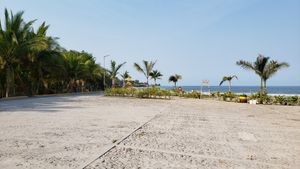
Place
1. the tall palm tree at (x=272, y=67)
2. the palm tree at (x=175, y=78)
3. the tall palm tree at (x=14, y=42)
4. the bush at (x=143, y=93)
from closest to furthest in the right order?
1. the tall palm tree at (x=14, y=42)
2. the tall palm tree at (x=272, y=67)
3. the bush at (x=143, y=93)
4. the palm tree at (x=175, y=78)

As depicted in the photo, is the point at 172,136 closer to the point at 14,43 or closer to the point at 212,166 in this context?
the point at 212,166

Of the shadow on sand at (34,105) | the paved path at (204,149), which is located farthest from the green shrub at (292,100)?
the shadow on sand at (34,105)

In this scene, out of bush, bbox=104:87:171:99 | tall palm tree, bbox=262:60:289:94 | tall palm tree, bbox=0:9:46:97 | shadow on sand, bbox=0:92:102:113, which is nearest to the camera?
shadow on sand, bbox=0:92:102:113

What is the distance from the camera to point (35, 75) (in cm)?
2189

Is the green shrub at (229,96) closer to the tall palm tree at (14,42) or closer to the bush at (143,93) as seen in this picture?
the bush at (143,93)

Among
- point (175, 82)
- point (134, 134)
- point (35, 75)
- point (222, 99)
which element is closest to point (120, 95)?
point (35, 75)

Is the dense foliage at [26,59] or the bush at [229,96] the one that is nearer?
the dense foliage at [26,59]

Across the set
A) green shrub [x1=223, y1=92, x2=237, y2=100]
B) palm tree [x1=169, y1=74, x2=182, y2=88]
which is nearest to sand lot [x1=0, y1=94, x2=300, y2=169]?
green shrub [x1=223, y1=92, x2=237, y2=100]

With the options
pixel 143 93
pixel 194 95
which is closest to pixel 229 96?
pixel 194 95

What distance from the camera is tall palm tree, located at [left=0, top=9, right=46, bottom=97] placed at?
18031mm

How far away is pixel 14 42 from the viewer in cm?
1803

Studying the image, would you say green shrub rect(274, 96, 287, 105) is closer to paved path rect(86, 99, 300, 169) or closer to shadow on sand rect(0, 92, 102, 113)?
paved path rect(86, 99, 300, 169)

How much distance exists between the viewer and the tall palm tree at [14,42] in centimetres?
1803

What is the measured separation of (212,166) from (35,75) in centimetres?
2163
